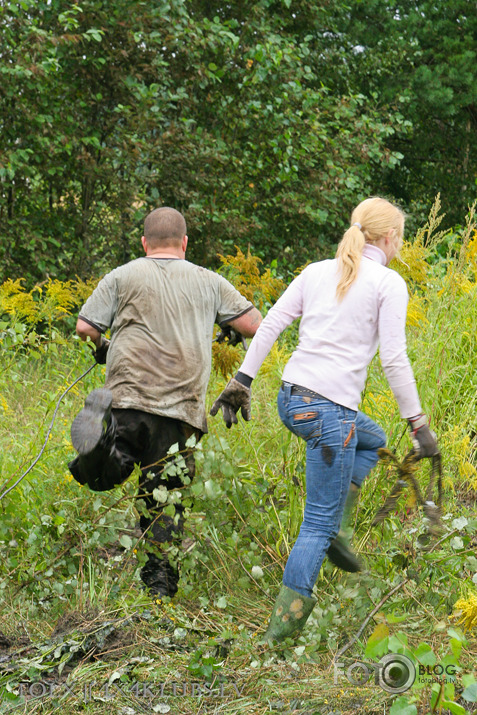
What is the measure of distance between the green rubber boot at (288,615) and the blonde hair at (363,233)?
1189 millimetres

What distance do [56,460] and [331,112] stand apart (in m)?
7.44

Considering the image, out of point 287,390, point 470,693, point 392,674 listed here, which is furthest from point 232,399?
point 470,693

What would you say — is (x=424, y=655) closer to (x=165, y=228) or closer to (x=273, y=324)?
(x=273, y=324)

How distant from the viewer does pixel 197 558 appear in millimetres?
3590

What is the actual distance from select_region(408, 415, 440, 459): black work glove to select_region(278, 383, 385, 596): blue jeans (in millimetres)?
231

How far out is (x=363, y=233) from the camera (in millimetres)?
3244

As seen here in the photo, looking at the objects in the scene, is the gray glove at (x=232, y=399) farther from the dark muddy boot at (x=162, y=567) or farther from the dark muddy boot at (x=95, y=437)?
the dark muddy boot at (x=162, y=567)

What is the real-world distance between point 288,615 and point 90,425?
3.59 ft

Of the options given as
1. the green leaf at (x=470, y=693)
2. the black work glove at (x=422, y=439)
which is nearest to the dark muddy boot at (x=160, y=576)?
the black work glove at (x=422, y=439)

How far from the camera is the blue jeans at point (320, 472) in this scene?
3047mm

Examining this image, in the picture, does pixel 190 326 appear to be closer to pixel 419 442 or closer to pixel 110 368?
pixel 110 368

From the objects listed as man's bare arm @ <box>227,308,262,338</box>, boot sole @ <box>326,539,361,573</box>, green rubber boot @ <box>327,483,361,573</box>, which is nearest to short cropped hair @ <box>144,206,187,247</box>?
man's bare arm @ <box>227,308,262,338</box>

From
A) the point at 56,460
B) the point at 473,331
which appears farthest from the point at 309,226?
the point at 56,460

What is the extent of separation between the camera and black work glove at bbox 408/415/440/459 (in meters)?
2.99
